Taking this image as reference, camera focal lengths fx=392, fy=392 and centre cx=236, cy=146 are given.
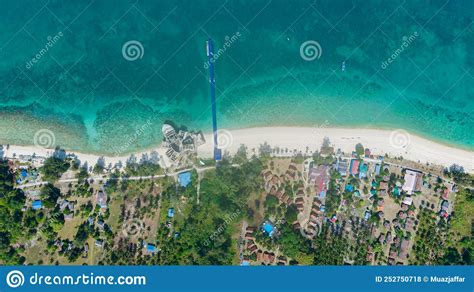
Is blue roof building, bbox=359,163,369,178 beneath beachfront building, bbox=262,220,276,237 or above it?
above

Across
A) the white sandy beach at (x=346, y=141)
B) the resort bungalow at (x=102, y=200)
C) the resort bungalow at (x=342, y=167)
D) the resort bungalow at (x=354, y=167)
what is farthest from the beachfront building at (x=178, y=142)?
the resort bungalow at (x=354, y=167)

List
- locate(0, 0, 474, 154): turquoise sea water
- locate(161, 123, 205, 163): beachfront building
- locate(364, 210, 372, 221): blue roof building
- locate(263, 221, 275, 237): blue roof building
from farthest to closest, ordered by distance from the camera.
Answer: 1. locate(0, 0, 474, 154): turquoise sea water
2. locate(364, 210, 372, 221): blue roof building
3. locate(161, 123, 205, 163): beachfront building
4. locate(263, 221, 275, 237): blue roof building

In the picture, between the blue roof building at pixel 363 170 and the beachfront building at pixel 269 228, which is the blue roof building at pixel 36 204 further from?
the blue roof building at pixel 363 170

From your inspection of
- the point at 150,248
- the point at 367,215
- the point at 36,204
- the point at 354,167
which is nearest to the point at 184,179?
the point at 150,248

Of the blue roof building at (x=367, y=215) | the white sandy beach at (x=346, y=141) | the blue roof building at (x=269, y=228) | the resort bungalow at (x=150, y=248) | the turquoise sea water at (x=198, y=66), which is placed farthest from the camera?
the white sandy beach at (x=346, y=141)

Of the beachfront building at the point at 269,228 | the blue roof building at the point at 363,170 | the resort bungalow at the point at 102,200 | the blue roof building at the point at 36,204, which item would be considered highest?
the blue roof building at the point at 363,170

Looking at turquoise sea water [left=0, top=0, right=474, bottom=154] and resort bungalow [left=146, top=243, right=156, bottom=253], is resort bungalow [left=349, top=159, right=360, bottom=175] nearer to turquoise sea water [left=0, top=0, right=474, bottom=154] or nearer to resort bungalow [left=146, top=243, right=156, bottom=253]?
turquoise sea water [left=0, top=0, right=474, bottom=154]

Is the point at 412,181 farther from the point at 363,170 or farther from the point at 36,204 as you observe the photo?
the point at 36,204

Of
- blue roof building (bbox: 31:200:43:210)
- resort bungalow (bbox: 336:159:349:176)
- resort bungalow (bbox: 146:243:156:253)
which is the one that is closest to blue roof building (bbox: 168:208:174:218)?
resort bungalow (bbox: 146:243:156:253)
